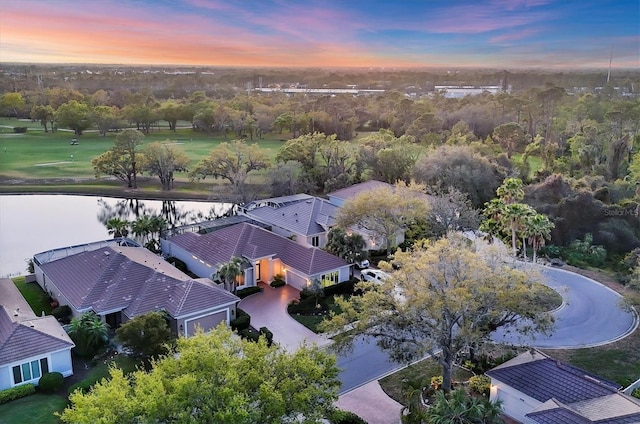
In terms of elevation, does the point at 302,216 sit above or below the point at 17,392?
above

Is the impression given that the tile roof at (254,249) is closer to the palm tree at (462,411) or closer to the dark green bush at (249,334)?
the dark green bush at (249,334)

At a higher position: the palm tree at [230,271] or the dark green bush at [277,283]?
the palm tree at [230,271]

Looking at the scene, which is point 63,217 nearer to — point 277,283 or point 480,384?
point 277,283

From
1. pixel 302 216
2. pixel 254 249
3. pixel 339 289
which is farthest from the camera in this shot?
pixel 302 216

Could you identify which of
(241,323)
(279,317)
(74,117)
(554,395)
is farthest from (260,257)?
(74,117)

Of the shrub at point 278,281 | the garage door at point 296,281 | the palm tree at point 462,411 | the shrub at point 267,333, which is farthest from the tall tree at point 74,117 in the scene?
the palm tree at point 462,411

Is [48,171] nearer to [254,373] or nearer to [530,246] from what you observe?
[530,246]
